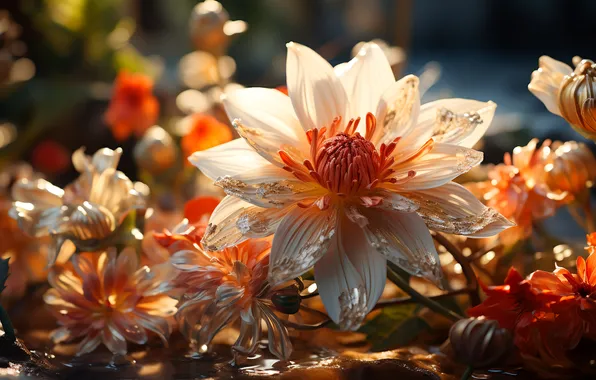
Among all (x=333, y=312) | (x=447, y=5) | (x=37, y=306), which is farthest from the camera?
(x=447, y=5)

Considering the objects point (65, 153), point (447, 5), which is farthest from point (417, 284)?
point (447, 5)

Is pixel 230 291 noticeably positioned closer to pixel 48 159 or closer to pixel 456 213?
pixel 456 213

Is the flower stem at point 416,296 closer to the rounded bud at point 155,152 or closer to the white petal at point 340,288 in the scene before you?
the white petal at point 340,288

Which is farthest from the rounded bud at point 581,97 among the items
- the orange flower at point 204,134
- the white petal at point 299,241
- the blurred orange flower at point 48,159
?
the blurred orange flower at point 48,159

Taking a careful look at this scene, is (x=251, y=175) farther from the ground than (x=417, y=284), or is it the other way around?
(x=251, y=175)

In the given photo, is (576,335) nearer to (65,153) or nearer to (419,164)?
(419,164)

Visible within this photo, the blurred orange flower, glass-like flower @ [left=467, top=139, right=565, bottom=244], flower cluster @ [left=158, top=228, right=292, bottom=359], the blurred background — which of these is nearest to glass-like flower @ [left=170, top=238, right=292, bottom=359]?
flower cluster @ [left=158, top=228, right=292, bottom=359]

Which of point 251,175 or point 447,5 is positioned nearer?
point 251,175
